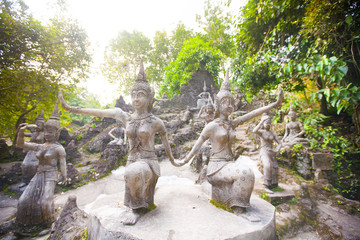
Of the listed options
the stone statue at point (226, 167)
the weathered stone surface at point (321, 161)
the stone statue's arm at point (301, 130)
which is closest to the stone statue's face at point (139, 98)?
the stone statue at point (226, 167)

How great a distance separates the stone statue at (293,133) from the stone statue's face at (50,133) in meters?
7.92

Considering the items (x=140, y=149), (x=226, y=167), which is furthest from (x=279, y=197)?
(x=140, y=149)

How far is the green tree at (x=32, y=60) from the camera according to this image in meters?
6.24

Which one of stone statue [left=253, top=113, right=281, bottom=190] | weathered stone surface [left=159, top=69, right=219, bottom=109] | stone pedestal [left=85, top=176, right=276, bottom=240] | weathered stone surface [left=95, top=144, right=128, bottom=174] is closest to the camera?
stone pedestal [left=85, top=176, right=276, bottom=240]

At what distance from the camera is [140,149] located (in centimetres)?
259

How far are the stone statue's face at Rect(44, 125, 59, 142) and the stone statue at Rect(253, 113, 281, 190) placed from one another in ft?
17.9

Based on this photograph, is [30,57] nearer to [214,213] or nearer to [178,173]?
[178,173]

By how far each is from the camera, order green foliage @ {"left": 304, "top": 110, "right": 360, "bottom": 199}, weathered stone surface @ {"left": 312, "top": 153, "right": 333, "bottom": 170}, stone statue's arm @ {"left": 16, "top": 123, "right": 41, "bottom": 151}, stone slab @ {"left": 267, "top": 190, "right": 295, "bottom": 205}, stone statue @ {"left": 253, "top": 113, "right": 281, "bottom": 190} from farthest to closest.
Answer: weathered stone surface @ {"left": 312, "top": 153, "right": 333, "bottom": 170} → green foliage @ {"left": 304, "top": 110, "right": 360, "bottom": 199} → stone statue @ {"left": 253, "top": 113, "right": 281, "bottom": 190} → stone slab @ {"left": 267, "top": 190, "right": 295, "bottom": 205} → stone statue's arm @ {"left": 16, "top": 123, "right": 41, "bottom": 151}

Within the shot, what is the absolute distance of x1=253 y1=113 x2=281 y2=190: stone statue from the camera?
4848 mm

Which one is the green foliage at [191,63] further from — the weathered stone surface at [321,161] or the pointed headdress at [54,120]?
the pointed headdress at [54,120]

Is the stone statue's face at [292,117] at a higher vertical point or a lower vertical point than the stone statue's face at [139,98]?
higher

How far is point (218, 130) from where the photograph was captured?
282 centimetres

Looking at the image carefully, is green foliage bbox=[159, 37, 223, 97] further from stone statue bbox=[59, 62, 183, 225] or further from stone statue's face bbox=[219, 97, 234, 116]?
stone statue bbox=[59, 62, 183, 225]

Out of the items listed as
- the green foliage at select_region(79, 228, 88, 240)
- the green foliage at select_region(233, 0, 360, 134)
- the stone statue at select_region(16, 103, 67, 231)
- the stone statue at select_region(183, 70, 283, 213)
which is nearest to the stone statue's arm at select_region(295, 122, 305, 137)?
the green foliage at select_region(233, 0, 360, 134)
